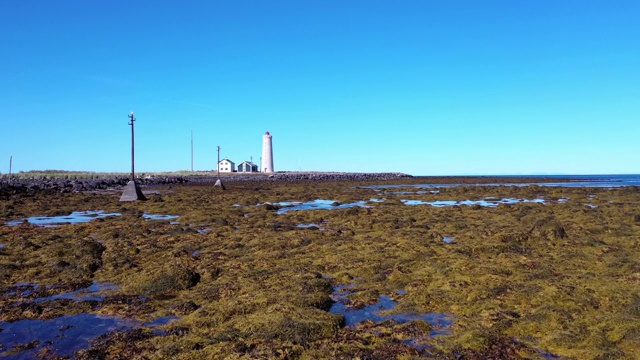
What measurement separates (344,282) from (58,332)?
240 inches

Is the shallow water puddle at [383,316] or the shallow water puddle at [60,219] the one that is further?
the shallow water puddle at [60,219]

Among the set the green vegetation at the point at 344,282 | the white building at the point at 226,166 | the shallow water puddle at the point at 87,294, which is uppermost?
the white building at the point at 226,166

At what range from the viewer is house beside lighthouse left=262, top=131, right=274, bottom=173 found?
12313cm

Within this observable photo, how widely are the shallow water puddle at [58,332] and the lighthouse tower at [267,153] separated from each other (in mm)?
115361

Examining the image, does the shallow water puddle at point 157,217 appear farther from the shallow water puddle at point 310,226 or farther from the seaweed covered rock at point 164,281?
the seaweed covered rock at point 164,281

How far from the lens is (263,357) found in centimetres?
620

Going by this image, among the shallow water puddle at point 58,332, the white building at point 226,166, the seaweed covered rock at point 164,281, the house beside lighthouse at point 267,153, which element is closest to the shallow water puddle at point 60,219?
the seaweed covered rock at point 164,281

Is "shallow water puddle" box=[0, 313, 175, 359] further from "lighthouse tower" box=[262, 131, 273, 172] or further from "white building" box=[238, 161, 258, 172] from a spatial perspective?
"white building" box=[238, 161, 258, 172]

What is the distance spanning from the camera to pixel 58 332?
289 inches

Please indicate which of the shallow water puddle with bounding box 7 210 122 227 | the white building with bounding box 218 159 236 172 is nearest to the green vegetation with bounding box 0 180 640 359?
the shallow water puddle with bounding box 7 210 122 227

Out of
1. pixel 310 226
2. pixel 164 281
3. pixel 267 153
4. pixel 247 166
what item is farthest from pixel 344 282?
pixel 247 166

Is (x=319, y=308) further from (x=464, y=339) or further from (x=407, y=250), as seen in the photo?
(x=407, y=250)

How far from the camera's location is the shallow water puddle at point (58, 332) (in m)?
6.58

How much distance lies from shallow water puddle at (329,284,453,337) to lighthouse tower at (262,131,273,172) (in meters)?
115
